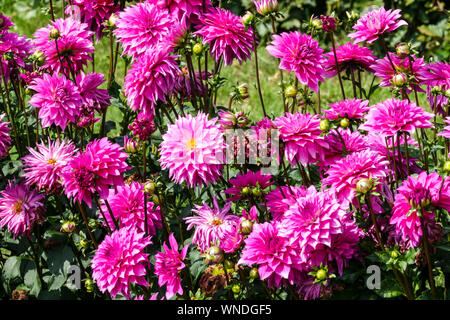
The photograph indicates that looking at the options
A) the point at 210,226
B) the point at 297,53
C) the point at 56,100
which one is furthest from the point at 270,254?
the point at 56,100

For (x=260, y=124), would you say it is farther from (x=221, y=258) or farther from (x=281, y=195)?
(x=221, y=258)

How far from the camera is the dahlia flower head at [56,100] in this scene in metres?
2.14

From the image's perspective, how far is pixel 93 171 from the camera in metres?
1.93

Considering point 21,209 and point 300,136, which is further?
point 21,209

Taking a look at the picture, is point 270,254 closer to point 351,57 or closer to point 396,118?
point 396,118

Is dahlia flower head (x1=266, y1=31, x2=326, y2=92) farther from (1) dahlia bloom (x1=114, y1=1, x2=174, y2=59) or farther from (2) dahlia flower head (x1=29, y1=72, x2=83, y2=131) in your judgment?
(2) dahlia flower head (x1=29, y1=72, x2=83, y2=131)

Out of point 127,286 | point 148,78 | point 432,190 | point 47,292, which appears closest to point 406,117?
point 432,190

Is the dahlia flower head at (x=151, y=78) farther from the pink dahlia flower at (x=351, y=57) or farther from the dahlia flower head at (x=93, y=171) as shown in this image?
the pink dahlia flower at (x=351, y=57)

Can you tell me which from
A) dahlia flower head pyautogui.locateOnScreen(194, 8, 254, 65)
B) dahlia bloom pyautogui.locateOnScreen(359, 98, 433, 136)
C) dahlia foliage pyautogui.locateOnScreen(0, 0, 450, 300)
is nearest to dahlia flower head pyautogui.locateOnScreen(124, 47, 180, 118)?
dahlia foliage pyautogui.locateOnScreen(0, 0, 450, 300)

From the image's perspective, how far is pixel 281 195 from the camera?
203 centimetres

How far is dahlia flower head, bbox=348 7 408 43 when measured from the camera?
2096 millimetres

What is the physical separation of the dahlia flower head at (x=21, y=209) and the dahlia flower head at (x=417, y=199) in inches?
49.0

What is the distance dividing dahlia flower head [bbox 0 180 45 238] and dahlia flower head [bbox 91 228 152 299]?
44 centimetres

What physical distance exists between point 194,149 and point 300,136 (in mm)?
316
